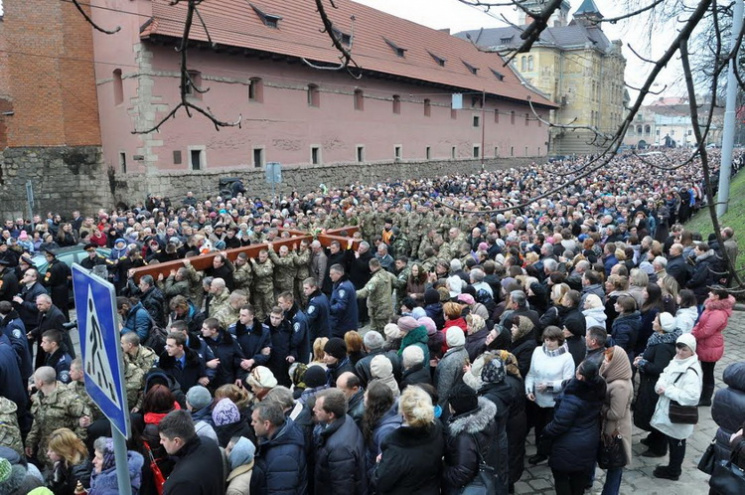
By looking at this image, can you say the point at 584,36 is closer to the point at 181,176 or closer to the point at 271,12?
the point at 181,176

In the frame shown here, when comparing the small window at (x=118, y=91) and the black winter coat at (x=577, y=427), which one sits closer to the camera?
the black winter coat at (x=577, y=427)

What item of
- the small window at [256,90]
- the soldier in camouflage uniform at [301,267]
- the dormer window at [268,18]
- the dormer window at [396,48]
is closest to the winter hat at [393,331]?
the soldier in camouflage uniform at [301,267]

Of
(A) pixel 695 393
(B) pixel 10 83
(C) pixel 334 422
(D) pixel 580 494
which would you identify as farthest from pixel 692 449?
(B) pixel 10 83

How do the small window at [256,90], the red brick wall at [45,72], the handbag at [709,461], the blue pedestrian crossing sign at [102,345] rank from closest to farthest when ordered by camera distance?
the blue pedestrian crossing sign at [102,345]
the handbag at [709,461]
the red brick wall at [45,72]
the small window at [256,90]

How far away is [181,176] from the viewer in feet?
69.6

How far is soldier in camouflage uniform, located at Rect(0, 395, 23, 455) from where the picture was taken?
13.8 ft

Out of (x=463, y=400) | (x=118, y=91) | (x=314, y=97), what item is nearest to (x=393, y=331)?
(x=463, y=400)

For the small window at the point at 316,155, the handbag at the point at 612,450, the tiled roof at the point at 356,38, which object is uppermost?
the tiled roof at the point at 356,38

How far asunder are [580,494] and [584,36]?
3594mm

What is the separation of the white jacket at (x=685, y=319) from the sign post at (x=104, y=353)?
5504 millimetres

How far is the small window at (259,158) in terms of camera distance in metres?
24.4

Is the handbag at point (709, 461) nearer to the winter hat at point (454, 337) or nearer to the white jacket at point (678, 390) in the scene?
the white jacket at point (678, 390)

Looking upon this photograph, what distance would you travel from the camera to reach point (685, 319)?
5.85m

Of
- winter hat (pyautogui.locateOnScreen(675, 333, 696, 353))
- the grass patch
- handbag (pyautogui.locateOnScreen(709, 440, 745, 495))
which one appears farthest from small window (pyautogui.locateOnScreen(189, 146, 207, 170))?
handbag (pyautogui.locateOnScreen(709, 440, 745, 495))
